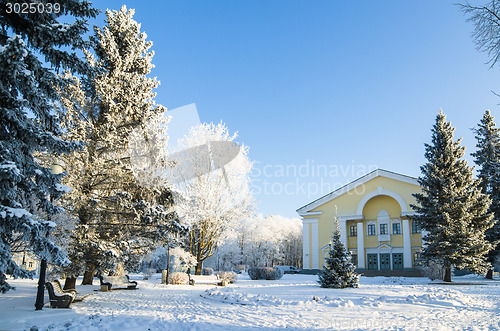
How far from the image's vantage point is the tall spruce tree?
535 inches

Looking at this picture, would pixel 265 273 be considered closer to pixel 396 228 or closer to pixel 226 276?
pixel 226 276

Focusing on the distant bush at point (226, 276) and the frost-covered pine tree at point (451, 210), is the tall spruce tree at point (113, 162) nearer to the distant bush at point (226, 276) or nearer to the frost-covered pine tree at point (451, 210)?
the distant bush at point (226, 276)

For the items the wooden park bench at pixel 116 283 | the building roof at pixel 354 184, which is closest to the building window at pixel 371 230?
the building roof at pixel 354 184

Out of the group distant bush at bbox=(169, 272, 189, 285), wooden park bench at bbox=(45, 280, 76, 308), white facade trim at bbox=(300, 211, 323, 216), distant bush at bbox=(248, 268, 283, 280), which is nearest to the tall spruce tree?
wooden park bench at bbox=(45, 280, 76, 308)

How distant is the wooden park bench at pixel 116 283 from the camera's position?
15953mm

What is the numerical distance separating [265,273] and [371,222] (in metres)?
17.1

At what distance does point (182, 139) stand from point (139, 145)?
12.3 metres

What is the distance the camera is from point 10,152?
6.60m

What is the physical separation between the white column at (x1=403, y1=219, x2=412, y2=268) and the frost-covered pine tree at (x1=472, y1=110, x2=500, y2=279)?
8.77m

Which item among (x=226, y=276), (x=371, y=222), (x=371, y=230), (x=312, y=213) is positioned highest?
(x=312, y=213)

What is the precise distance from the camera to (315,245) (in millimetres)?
43281

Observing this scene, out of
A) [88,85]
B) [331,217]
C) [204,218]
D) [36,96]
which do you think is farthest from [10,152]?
[331,217]

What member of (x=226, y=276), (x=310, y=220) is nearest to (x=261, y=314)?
Answer: (x=226, y=276)

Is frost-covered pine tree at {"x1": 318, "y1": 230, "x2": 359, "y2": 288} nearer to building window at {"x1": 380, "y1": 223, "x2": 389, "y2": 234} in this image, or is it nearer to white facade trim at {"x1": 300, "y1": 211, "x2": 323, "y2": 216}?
building window at {"x1": 380, "y1": 223, "x2": 389, "y2": 234}
